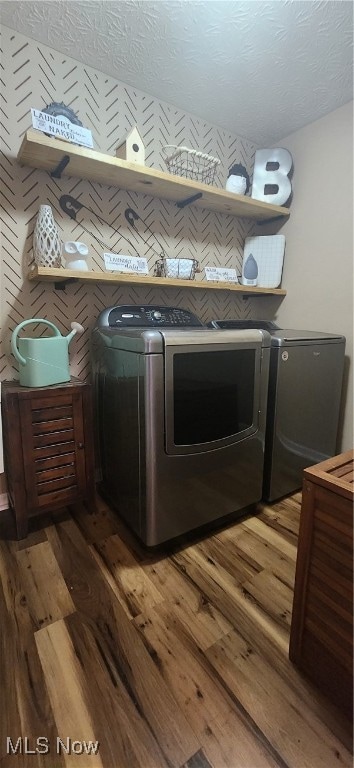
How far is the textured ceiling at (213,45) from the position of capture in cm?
125

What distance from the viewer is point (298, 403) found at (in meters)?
1.68

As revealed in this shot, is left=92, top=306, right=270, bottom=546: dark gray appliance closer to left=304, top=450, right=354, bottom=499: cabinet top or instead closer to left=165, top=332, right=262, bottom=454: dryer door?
left=165, top=332, right=262, bottom=454: dryer door

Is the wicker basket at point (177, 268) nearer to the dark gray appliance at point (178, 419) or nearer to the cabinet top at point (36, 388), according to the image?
the dark gray appliance at point (178, 419)

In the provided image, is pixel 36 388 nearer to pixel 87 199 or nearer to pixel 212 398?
pixel 212 398

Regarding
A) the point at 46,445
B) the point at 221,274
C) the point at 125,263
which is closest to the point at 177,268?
the point at 125,263

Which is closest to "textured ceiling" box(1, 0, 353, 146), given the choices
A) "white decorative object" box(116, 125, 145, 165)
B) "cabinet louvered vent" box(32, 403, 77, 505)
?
"white decorative object" box(116, 125, 145, 165)

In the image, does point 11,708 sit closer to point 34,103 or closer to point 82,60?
point 34,103

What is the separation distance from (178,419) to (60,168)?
1238mm

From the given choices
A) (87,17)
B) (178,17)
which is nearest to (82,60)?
(87,17)

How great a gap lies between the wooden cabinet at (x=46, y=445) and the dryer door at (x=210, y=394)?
1.60 ft

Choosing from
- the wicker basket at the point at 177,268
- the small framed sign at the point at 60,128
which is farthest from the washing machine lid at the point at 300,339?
the small framed sign at the point at 60,128

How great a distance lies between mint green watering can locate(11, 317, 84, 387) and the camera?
1363 millimetres

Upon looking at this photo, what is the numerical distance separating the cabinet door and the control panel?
43cm

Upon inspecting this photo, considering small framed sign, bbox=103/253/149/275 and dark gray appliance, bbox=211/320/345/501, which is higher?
small framed sign, bbox=103/253/149/275
